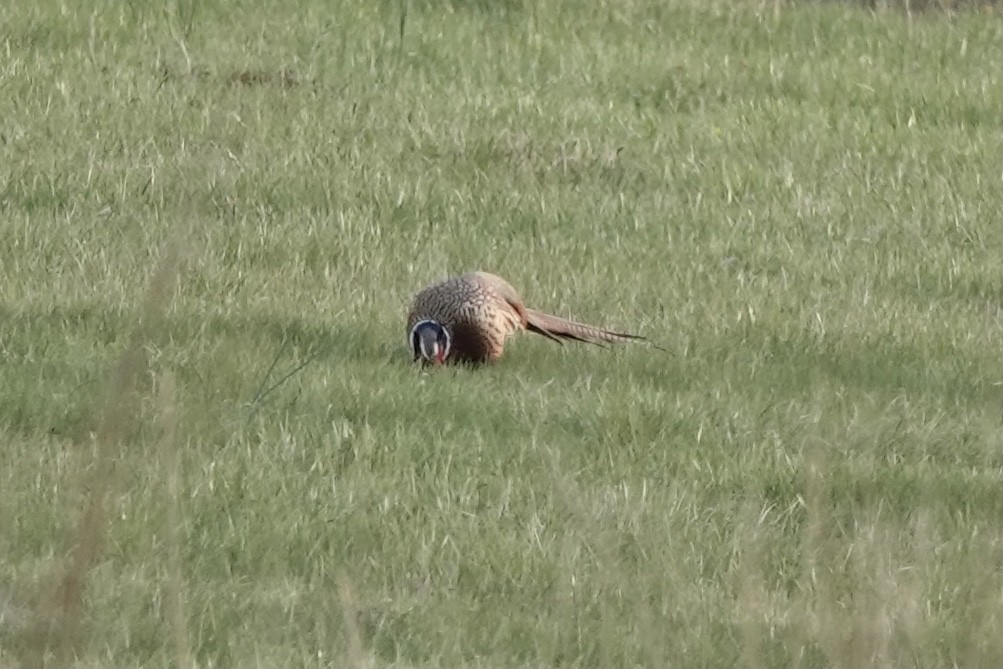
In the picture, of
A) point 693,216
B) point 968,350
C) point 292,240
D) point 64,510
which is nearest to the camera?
point 64,510

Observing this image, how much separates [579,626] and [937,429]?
193 cm

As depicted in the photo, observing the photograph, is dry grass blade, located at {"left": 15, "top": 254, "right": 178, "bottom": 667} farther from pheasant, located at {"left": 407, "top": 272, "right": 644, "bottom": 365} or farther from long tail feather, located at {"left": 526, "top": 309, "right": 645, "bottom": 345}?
long tail feather, located at {"left": 526, "top": 309, "right": 645, "bottom": 345}

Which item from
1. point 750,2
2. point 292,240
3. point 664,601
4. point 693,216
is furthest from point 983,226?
point 664,601

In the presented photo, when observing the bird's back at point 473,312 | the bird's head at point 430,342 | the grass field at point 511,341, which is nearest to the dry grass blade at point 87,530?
the grass field at point 511,341

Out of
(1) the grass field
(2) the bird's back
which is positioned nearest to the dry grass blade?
(1) the grass field

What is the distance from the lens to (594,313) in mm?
6926

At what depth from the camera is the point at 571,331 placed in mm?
6594

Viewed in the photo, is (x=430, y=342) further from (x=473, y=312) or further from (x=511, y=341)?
(x=511, y=341)

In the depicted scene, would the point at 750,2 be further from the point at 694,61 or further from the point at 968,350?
the point at 968,350

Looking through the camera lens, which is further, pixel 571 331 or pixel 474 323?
pixel 571 331

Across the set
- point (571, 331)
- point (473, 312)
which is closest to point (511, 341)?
point (571, 331)

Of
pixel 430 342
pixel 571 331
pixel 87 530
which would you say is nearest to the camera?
pixel 87 530

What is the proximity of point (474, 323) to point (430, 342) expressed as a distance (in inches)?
5.8

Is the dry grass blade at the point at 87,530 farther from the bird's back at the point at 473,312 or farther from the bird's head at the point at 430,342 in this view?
the bird's back at the point at 473,312
